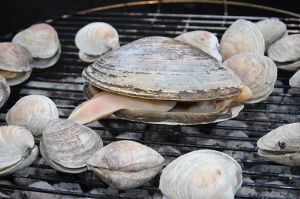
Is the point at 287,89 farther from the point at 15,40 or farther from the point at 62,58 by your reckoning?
the point at 15,40

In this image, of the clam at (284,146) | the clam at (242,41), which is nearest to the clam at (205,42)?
the clam at (242,41)

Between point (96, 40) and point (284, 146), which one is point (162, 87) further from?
point (96, 40)

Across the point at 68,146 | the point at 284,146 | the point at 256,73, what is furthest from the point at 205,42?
the point at 68,146

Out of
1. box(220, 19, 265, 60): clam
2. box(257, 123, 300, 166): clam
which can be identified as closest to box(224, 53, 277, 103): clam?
box(220, 19, 265, 60): clam

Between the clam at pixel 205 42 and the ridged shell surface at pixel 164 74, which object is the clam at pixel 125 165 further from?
the clam at pixel 205 42

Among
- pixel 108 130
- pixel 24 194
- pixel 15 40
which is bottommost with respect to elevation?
Answer: pixel 24 194

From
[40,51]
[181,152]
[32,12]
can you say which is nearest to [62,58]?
[40,51]
